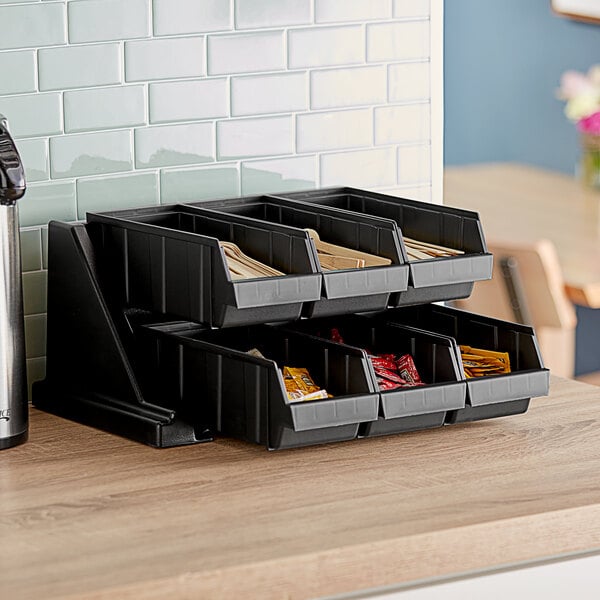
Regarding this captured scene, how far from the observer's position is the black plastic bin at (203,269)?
4.44 feet

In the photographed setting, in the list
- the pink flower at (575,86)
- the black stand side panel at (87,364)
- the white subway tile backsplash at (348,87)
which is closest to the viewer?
the black stand side panel at (87,364)

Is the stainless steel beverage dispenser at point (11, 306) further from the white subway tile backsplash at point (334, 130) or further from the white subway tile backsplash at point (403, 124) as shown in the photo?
the white subway tile backsplash at point (403, 124)

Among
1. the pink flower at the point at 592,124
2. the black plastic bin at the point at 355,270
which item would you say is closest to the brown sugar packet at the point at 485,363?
the black plastic bin at the point at 355,270

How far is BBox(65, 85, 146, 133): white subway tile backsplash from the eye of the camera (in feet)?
5.28

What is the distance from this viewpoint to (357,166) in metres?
1.83

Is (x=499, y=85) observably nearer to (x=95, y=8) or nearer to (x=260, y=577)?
(x=95, y=8)

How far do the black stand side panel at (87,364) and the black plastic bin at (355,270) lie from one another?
188 millimetres

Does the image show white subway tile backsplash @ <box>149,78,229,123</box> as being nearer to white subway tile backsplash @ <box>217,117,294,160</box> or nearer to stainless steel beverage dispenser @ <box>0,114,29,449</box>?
white subway tile backsplash @ <box>217,117,294,160</box>

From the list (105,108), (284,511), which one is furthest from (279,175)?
(284,511)

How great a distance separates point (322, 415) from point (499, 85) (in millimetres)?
3070

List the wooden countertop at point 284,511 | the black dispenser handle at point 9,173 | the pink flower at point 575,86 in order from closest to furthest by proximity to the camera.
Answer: the wooden countertop at point 284,511
the black dispenser handle at point 9,173
the pink flower at point 575,86

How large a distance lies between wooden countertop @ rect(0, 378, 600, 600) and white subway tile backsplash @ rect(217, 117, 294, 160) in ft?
1.55

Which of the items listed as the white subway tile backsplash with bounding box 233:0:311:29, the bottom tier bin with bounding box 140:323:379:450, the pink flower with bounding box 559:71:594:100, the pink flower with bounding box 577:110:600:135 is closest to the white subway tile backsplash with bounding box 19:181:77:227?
the bottom tier bin with bounding box 140:323:379:450

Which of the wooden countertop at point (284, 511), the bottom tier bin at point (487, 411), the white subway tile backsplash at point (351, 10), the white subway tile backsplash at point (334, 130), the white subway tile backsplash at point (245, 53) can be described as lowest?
the wooden countertop at point (284, 511)
